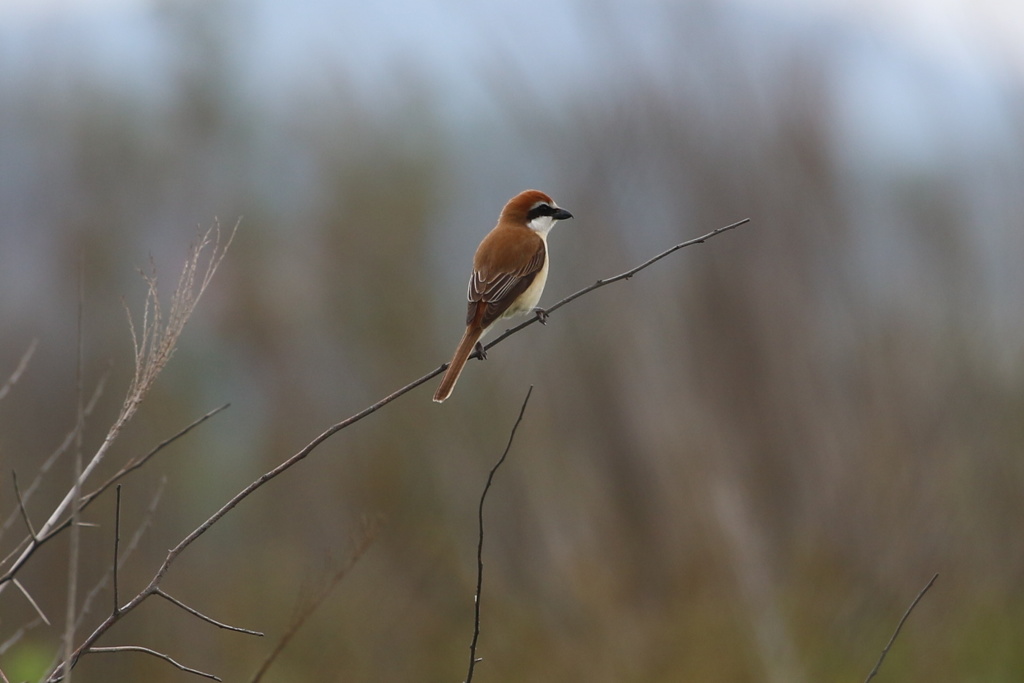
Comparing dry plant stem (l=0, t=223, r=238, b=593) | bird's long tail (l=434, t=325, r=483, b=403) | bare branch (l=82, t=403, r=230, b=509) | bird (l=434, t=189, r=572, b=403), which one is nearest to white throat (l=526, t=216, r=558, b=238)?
bird (l=434, t=189, r=572, b=403)

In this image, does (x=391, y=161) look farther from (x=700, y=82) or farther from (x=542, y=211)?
(x=542, y=211)

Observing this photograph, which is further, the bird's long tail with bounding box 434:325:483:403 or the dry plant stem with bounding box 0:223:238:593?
the bird's long tail with bounding box 434:325:483:403

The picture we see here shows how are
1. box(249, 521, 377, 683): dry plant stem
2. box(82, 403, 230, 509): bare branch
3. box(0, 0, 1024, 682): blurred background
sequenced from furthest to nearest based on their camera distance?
box(0, 0, 1024, 682): blurred background, box(82, 403, 230, 509): bare branch, box(249, 521, 377, 683): dry plant stem

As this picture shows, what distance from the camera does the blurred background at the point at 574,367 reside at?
373 inches

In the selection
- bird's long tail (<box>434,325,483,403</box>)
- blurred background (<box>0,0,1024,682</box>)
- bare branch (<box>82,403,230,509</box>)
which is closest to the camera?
bare branch (<box>82,403,230,509</box>)

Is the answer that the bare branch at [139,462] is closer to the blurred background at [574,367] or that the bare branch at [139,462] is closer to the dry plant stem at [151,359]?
the dry plant stem at [151,359]

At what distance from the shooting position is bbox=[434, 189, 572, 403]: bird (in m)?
4.73

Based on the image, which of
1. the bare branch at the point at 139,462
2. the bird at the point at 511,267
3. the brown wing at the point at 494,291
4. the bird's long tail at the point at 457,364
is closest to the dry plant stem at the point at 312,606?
the bare branch at the point at 139,462

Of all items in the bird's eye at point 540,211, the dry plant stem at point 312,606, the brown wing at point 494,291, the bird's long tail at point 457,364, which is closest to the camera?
the dry plant stem at point 312,606

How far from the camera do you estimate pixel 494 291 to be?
4758 millimetres

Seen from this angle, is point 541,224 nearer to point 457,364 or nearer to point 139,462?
point 457,364

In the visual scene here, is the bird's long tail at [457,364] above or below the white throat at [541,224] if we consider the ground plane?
below

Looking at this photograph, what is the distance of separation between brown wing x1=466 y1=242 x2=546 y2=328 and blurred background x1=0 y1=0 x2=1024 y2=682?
485 cm

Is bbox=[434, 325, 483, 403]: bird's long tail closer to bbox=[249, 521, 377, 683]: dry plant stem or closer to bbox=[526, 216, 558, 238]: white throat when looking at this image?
bbox=[526, 216, 558, 238]: white throat
